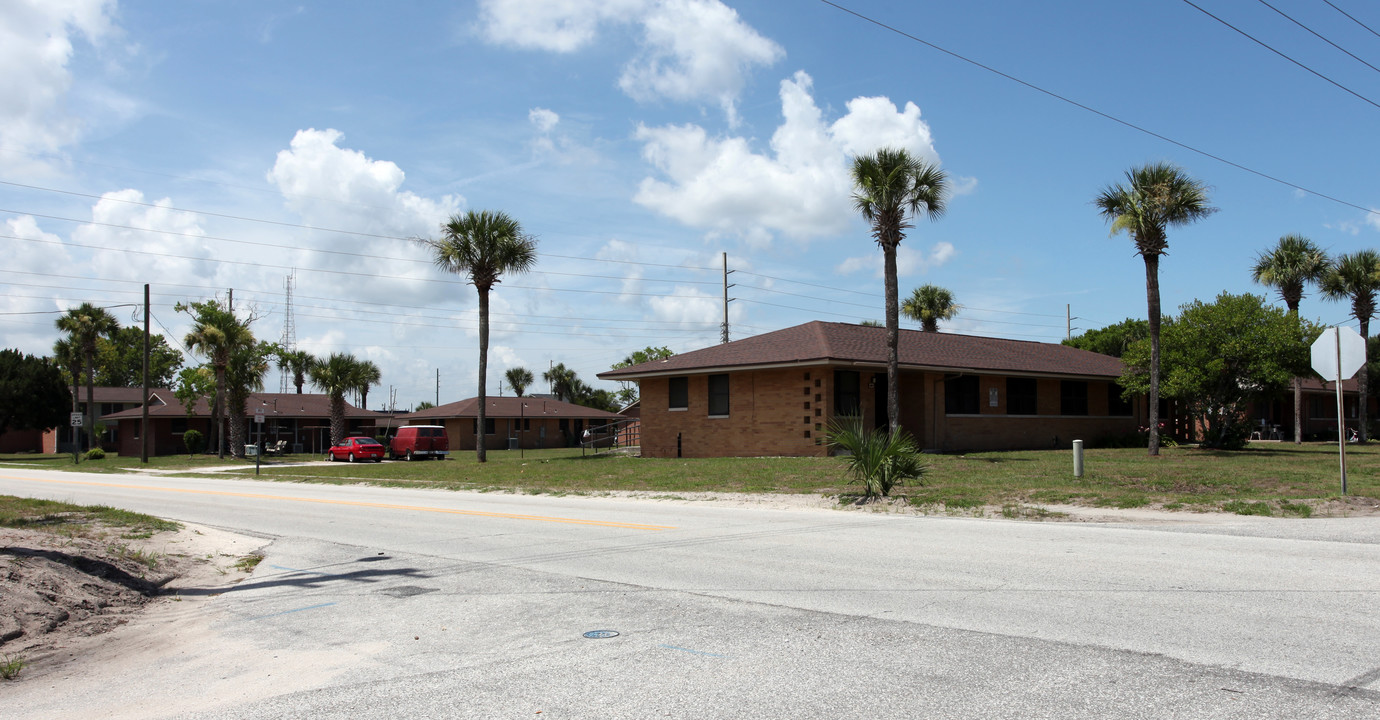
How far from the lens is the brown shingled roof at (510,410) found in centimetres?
5941

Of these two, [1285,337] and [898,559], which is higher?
[1285,337]

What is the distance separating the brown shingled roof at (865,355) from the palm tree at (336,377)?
75.6 ft

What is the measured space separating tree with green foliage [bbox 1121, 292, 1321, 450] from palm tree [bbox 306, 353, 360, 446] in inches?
1603

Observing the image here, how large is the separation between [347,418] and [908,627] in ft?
199

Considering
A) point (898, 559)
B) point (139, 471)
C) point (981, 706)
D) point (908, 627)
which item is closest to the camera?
point (981, 706)

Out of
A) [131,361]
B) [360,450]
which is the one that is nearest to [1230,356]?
[360,450]

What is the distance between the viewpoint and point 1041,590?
7.92 metres

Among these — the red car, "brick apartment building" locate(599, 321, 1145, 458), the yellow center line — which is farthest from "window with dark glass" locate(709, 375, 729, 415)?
the red car

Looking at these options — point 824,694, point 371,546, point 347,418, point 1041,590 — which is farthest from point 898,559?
point 347,418

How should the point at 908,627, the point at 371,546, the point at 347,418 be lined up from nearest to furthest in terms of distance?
the point at 908,627
the point at 371,546
the point at 347,418

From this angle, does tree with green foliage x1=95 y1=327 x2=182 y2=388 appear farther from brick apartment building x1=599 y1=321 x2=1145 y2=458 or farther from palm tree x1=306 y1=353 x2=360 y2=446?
brick apartment building x1=599 y1=321 x2=1145 y2=458

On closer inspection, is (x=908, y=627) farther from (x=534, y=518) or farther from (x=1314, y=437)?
(x=1314, y=437)

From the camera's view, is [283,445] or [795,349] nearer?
[795,349]

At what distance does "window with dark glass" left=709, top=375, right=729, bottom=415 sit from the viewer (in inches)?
1275
